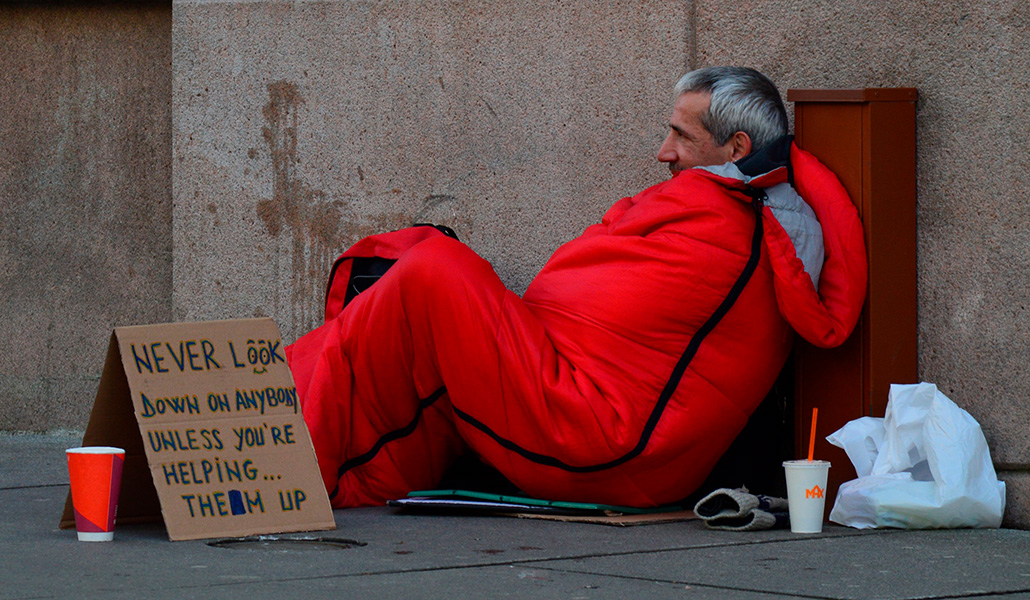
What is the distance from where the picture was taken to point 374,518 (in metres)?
3.66

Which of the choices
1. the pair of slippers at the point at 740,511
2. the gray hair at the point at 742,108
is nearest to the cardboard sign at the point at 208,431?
the pair of slippers at the point at 740,511

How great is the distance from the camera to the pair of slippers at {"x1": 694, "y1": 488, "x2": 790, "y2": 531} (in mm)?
3414

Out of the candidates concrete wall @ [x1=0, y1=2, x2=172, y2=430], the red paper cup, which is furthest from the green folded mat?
concrete wall @ [x1=0, y1=2, x2=172, y2=430]

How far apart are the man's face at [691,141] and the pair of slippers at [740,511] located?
3.14ft

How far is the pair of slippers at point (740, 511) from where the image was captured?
11.2 feet

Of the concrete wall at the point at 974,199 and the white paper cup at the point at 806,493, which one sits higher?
the concrete wall at the point at 974,199

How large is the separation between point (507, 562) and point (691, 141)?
1.52 meters

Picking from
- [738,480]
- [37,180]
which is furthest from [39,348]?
Result: [738,480]

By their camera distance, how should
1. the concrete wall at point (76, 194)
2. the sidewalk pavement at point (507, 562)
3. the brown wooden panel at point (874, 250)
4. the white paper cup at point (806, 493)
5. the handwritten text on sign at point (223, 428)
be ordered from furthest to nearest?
the concrete wall at point (76, 194)
the brown wooden panel at point (874, 250)
the white paper cup at point (806, 493)
the handwritten text on sign at point (223, 428)
the sidewalk pavement at point (507, 562)

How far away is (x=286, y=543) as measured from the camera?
3.19 metres

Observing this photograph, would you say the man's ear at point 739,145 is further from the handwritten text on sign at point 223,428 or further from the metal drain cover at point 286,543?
the metal drain cover at point 286,543

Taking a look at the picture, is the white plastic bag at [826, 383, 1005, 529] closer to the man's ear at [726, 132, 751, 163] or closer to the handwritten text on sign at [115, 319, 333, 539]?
the man's ear at [726, 132, 751, 163]

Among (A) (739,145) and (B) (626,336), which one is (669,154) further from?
(B) (626,336)

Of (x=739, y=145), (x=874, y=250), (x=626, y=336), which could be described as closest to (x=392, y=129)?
(x=739, y=145)
